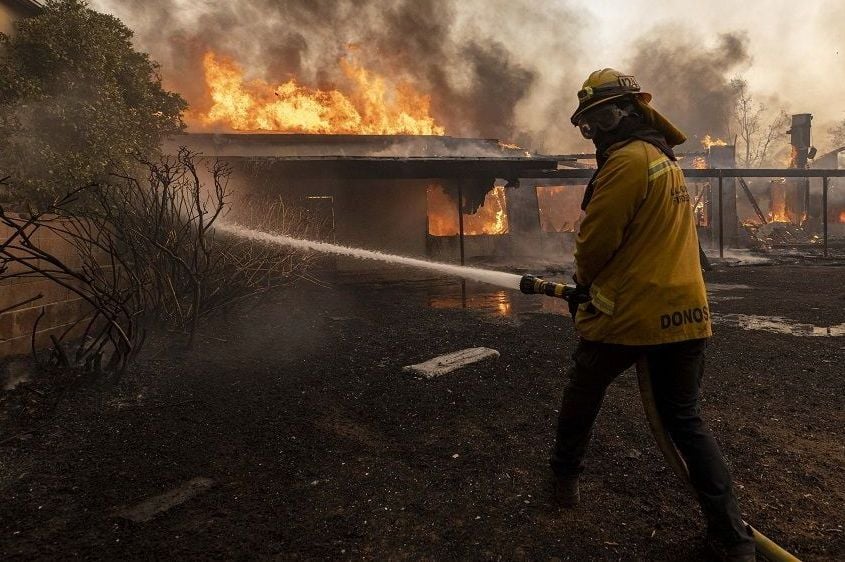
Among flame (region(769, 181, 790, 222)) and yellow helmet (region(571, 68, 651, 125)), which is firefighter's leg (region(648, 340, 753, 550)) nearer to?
yellow helmet (region(571, 68, 651, 125))

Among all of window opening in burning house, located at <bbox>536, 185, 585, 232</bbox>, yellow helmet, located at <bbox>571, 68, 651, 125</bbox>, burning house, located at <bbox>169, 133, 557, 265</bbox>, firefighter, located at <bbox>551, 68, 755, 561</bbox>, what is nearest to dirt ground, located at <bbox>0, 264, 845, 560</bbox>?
firefighter, located at <bbox>551, 68, 755, 561</bbox>

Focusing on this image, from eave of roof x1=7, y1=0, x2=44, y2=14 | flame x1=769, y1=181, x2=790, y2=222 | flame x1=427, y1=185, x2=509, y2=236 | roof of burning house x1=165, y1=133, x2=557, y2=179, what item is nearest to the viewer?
eave of roof x1=7, y1=0, x2=44, y2=14

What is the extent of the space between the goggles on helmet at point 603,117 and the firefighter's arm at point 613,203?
0.23 meters

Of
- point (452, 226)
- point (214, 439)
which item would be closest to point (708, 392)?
point (214, 439)

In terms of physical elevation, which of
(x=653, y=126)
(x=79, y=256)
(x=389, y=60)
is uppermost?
(x=389, y=60)

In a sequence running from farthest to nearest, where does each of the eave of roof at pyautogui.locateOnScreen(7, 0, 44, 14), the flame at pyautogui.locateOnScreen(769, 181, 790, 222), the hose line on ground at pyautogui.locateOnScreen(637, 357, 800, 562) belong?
the flame at pyautogui.locateOnScreen(769, 181, 790, 222), the eave of roof at pyautogui.locateOnScreen(7, 0, 44, 14), the hose line on ground at pyautogui.locateOnScreen(637, 357, 800, 562)

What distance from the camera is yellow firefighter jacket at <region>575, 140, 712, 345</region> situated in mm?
2225

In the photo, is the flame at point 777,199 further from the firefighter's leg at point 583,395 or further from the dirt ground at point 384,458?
the firefighter's leg at point 583,395

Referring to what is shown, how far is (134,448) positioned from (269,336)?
10.6ft

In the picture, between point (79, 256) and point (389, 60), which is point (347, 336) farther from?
point (389, 60)

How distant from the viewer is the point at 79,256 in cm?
600

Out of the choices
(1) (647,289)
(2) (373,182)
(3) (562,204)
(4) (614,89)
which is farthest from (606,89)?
(3) (562,204)

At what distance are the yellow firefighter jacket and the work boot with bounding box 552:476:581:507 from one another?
82cm

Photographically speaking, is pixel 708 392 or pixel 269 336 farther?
pixel 269 336
